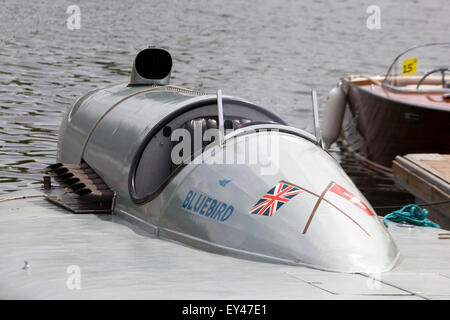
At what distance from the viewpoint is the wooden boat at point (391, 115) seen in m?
13.0

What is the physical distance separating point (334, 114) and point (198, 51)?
11628 millimetres

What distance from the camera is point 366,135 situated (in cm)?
1506

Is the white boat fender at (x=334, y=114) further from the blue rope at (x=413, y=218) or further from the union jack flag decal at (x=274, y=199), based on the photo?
the union jack flag decal at (x=274, y=199)

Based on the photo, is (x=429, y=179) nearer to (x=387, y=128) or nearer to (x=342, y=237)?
(x=387, y=128)

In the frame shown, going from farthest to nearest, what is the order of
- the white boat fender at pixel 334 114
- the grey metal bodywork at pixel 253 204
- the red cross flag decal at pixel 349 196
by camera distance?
1. the white boat fender at pixel 334 114
2. the red cross flag decal at pixel 349 196
3. the grey metal bodywork at pixel 253 204

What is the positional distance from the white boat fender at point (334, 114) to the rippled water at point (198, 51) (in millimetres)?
418

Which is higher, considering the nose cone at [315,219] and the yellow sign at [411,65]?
the yellow sign at [411,65]

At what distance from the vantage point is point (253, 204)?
5.36 m

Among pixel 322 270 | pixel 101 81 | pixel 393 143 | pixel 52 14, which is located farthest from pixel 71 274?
pixel 52 14

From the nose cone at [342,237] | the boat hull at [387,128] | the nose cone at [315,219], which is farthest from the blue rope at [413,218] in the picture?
the boat hull at [387,128]

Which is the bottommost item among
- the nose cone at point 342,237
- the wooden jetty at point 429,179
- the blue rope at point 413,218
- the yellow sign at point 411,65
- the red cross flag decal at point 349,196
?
the wooden jetty at point 429,179

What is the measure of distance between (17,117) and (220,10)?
23885 millimetres

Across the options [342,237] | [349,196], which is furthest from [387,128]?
[342,237]

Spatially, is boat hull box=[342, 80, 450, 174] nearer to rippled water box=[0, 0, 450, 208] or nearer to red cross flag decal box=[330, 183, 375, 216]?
rippled water box=[0, 0, 450, 208]
